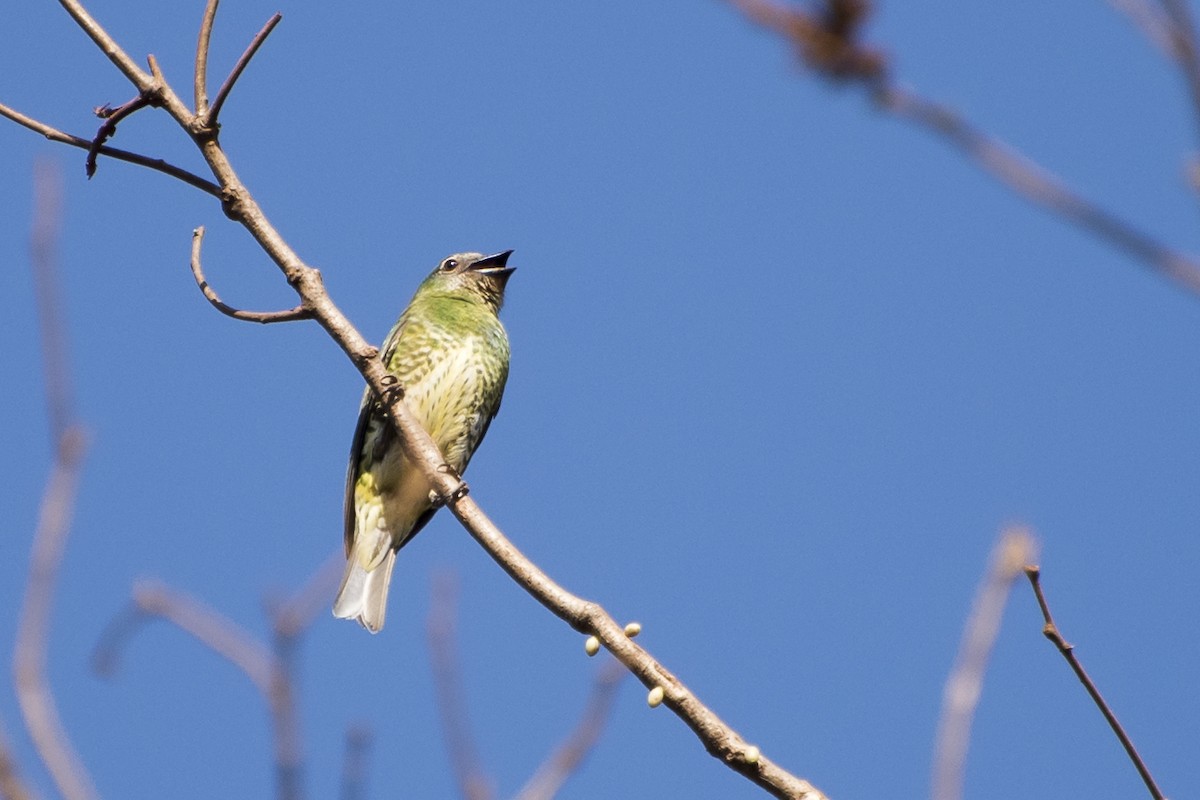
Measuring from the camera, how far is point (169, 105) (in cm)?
318

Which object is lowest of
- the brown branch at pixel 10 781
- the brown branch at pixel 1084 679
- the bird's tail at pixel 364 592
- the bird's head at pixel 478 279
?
the brown branch at pixel 10 781

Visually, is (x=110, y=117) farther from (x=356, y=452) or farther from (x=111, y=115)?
(x=356, y=452)

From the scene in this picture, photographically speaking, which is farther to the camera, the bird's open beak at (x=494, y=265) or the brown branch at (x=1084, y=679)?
the bird's open beak at (x=494, y=265)

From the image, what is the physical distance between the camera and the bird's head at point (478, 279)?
7.98m

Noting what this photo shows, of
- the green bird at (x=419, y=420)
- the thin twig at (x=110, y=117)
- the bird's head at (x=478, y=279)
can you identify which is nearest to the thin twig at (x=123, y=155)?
the thin twig at (x=110, y=117)

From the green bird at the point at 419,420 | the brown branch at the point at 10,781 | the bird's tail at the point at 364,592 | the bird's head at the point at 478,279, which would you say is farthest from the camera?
the bird's head at the point at 478,279

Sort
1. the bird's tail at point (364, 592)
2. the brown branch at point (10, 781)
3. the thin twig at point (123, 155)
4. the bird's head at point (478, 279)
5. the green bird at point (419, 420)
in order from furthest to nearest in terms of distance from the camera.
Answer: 1. the bird's head at point (478, 279)
2. the green bird at point (419, 420)
3. the bird's tail at point (364, 592)
4. the thin twig at point (123, 155)
5. the brown branch at point (10, 781)

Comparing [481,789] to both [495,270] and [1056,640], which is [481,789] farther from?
[495,270]

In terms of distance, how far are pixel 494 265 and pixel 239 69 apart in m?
5.03

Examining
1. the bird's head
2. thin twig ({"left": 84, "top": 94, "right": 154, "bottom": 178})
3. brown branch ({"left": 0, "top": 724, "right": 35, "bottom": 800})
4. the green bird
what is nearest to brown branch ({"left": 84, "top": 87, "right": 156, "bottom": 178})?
thin twig ({"left": 84, "top": 94, "right": 154, "bottom": 178})

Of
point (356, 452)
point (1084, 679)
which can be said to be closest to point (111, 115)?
point (1084, 679)

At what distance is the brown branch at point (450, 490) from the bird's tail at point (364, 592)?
8.61 ft

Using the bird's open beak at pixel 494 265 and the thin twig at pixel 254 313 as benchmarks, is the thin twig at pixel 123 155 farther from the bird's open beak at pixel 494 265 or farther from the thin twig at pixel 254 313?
the bird's open beak at pixel 494 265

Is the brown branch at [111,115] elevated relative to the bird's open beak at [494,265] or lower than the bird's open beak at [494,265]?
lower
